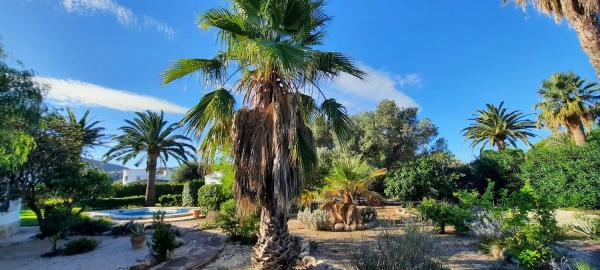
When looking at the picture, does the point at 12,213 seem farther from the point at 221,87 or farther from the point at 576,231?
the point at 576,231

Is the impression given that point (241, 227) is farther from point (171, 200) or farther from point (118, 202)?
point (118, 202)

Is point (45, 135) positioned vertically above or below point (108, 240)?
above

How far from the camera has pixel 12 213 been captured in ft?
41.0

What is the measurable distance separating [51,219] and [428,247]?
11780mm

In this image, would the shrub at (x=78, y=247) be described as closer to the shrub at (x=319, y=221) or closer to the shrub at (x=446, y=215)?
the shrub at (x=319, y=221)

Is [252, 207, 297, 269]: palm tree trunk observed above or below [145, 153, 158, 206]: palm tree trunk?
below

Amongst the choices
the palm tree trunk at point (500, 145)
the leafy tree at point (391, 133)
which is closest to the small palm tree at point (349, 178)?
the leafy tree at point (391, 133)

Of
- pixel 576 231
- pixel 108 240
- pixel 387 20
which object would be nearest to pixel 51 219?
pixel 108 240

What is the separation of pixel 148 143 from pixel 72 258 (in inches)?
766

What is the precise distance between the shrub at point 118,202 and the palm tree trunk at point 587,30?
98.2 ft

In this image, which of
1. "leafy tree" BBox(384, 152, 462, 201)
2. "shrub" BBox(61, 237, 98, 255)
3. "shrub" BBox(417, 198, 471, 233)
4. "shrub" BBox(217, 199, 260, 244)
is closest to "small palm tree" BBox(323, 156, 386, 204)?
"shrub" BBox(417, 198, 471, 233)

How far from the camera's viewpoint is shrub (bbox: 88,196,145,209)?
1013 inches

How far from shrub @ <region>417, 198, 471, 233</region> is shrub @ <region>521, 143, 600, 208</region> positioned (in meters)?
7.17

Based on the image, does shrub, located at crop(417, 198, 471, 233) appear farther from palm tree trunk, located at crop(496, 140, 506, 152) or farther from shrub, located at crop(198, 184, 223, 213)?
palm tree trunk, located at crop(496, 140, 506, 152)
